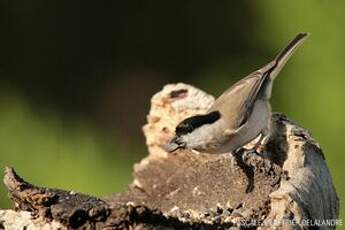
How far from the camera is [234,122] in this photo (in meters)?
2.60

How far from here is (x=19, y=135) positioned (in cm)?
393

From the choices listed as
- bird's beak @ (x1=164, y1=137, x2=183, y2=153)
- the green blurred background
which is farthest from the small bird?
the green blurred background

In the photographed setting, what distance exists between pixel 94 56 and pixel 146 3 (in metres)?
0.42

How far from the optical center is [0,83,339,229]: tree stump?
5.63 feet

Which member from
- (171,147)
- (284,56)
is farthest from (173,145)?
(284,56)

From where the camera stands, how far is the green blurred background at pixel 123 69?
348cm

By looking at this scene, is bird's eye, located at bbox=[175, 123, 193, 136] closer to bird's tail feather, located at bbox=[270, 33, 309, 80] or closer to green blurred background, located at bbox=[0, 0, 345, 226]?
bird's tail feather, located at bbox=[270, 33, 309, 80]

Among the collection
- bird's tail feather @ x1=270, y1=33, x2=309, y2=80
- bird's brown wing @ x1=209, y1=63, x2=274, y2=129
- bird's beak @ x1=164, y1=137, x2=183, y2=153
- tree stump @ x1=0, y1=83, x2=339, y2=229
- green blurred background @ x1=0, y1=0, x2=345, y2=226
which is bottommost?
tree stump @ x1=0, y1=83, x2=339, y2=229

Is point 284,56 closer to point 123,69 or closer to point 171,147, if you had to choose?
point 171,147

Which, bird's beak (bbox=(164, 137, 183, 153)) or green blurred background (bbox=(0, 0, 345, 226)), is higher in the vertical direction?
green blurred background (bbox=(0, 0, 345, 226))

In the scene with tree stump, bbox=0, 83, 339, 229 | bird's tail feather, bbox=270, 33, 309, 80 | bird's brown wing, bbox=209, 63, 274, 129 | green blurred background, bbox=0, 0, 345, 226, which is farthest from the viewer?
green blurred background, bbox=0, 0, 345, 226

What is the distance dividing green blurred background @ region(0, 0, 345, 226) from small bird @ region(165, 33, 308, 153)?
2.57 ft

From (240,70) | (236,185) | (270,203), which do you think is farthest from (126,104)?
(270,203)

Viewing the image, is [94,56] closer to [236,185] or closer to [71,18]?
[71,18]
